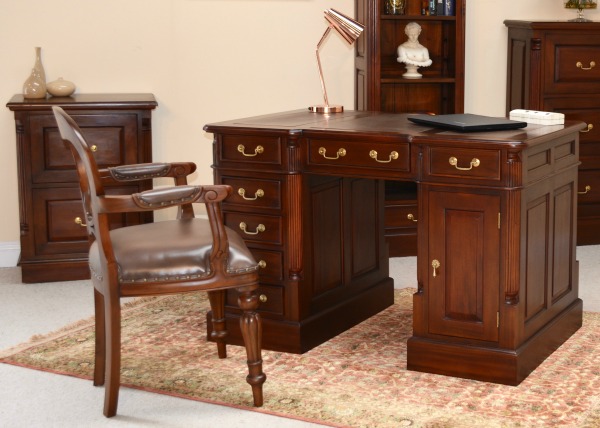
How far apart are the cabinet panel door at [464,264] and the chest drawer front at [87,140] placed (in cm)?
201

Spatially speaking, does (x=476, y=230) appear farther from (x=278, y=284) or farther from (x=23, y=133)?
(x=23, y=133)

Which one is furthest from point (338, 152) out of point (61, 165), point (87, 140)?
point (61, 165)

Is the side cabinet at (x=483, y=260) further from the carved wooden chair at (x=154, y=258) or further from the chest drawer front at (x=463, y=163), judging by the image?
the carved wooden chair at (x=154, y=258)

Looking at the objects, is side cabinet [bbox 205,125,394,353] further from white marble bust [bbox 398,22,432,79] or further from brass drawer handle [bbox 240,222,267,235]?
white marble bust [bbox 398,22,432,79]

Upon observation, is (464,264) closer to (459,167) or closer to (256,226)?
(459,167)

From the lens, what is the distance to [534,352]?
3770 mm

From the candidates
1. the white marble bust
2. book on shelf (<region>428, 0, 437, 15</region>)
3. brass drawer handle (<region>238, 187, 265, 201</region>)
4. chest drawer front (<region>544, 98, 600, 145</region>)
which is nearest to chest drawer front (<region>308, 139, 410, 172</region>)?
brass drawer handle (<region>238, 187, 265, 201</region>)

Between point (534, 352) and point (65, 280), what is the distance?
2.49 meters

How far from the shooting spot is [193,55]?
18.5 ft

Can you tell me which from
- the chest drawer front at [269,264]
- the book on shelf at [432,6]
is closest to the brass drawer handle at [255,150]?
the chest drawer front at [269,264]

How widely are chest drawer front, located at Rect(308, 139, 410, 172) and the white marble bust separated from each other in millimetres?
1825

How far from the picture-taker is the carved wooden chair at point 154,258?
10.8 ft

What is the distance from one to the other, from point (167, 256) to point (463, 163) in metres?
1.07

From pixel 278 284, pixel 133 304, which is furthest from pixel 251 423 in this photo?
pixel 133 304
